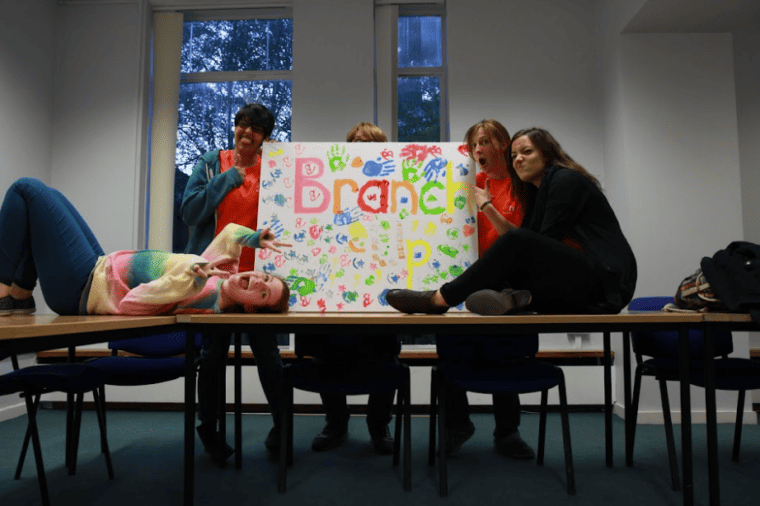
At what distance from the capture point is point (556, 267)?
6.05ft

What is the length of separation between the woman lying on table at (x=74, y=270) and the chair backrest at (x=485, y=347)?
3.55ft

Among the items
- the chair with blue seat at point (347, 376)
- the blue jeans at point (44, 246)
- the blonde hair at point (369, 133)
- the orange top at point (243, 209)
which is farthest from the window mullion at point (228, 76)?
the blue jeans at point (44, 246)

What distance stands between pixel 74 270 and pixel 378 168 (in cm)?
129

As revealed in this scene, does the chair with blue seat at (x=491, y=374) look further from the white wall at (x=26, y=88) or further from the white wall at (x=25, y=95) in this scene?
the white wall at (x=26, y=88)

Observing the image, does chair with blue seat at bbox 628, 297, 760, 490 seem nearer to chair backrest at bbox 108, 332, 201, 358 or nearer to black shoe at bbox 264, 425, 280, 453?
black shoe at bbox 264, 425, 280, 453

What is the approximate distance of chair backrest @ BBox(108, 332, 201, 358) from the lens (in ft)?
9.32

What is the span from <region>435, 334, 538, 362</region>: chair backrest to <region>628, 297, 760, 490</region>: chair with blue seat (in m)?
0.57

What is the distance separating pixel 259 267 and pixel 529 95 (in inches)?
104

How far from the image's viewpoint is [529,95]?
12.9 ft

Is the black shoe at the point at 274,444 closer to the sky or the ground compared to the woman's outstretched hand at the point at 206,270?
closer to the ground

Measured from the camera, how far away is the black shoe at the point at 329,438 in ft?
8.88

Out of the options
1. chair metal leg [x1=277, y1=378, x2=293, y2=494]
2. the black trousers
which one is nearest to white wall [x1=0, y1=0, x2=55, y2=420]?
chair metal leg [x1=277, y1=378, x2=293, y2=494]

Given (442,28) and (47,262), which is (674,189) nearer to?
(442,28)

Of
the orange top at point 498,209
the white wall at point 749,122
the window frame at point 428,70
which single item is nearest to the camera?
the orange top at point 498,209
